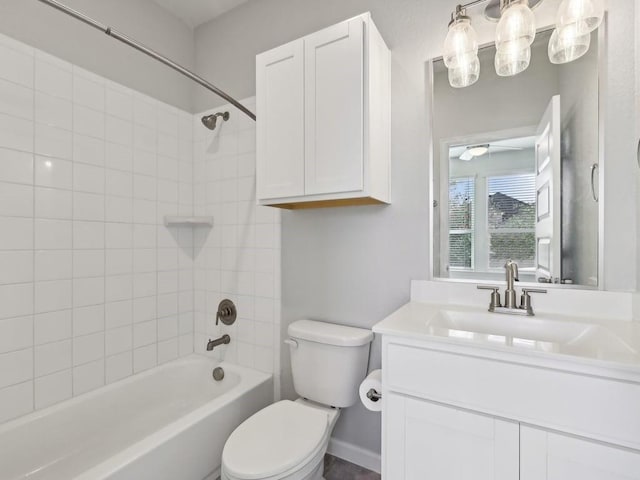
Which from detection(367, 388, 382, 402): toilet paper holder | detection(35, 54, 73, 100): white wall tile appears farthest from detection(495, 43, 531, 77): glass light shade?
detection(35, 54, 73, 100): white wall tile

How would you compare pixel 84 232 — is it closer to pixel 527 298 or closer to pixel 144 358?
pixel 144 358

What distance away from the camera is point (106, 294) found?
174 cm

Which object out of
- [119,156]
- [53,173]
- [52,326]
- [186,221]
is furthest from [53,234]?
[186,221]

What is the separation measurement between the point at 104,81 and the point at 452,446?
2301 millimetres

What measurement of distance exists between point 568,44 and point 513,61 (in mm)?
170

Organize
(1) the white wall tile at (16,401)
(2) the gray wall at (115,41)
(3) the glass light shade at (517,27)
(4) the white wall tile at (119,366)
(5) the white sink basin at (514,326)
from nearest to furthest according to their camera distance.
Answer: (5) the white sink basin at (514,326) < (3) the glass light shade at (517,27) < (1) the white wall tile at (16,401) < (2) the gray wall at (115,41) < (4) the white wall tile at (119,366)

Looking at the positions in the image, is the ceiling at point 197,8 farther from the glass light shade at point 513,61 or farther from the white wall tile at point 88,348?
the white wall tile at point 88,348

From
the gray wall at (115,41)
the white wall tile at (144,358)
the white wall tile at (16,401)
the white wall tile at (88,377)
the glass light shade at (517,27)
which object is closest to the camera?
the glass light shade at (517,27)

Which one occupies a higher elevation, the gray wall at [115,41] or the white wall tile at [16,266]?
the gray wall at [115,41]

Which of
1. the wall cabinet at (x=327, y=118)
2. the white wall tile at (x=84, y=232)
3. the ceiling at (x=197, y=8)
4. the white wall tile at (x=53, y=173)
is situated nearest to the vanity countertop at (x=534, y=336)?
the wall cabinet at (x=327, y=118)

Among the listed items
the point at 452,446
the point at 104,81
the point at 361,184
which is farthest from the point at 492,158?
the point at 104,81

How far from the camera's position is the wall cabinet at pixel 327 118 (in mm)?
1297

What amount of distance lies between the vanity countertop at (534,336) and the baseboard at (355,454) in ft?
2.74

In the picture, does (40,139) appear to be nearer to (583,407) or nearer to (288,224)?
(288,224)
